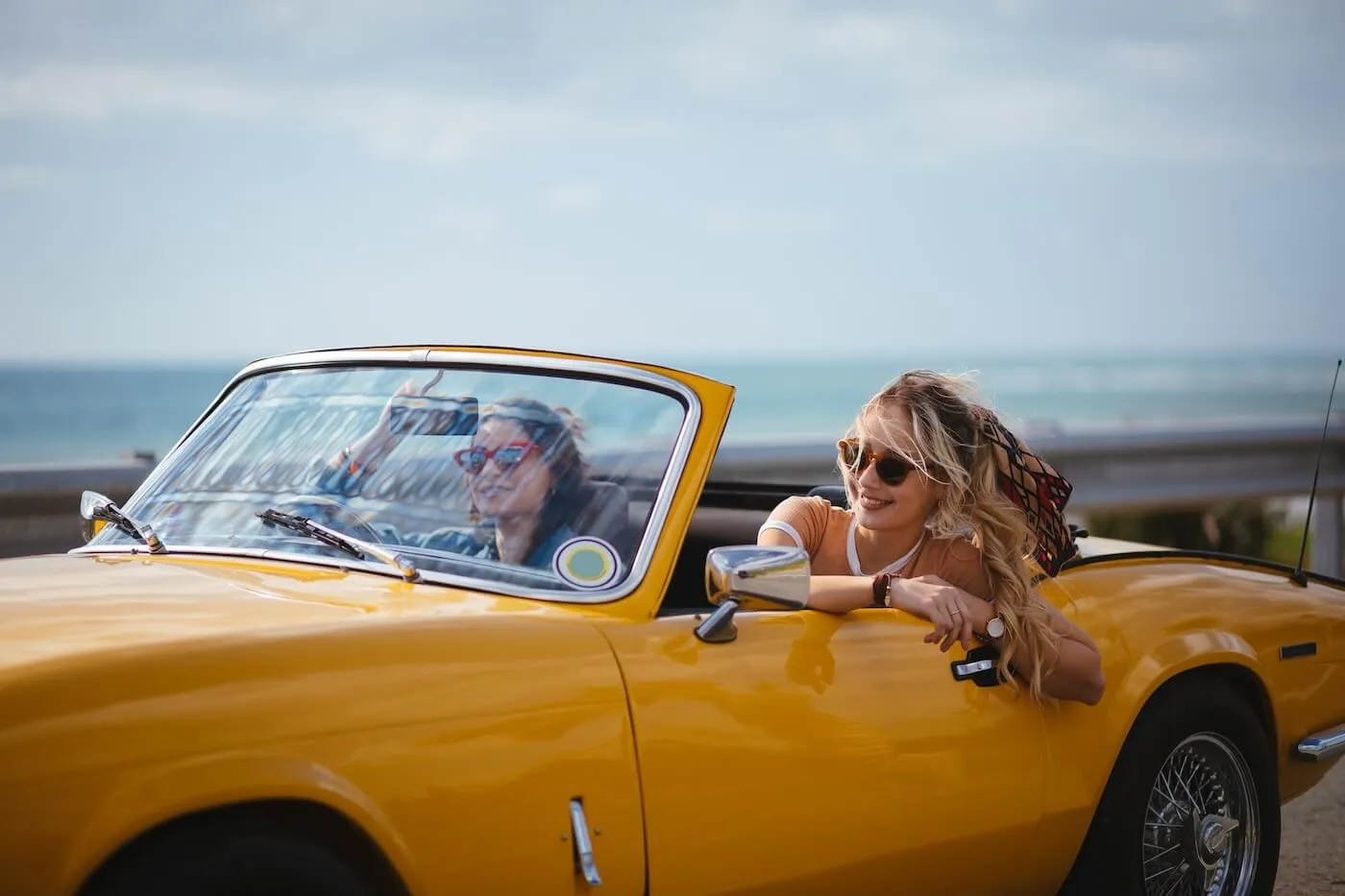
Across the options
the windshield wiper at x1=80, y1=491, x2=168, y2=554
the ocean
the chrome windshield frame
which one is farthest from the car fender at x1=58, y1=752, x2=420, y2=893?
the ocean

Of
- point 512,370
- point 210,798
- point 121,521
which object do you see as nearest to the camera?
point 210,798

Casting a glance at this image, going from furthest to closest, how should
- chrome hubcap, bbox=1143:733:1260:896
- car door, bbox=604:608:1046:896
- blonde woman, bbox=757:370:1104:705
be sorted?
chrome hubcap, bbox=1143:733:1260:896 < blonde woman, bbox=757:370:1104:705 < car door, bbox=604:608:1046:896

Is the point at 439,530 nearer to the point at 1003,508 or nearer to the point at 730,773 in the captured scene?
the point at 730,773

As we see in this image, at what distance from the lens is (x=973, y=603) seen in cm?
355

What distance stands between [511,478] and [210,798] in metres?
1.09

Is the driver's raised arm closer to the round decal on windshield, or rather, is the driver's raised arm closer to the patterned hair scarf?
the round decal on windshield

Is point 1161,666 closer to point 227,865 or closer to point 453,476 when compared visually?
point 453,476

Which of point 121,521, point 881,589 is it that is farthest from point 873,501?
point 121,521

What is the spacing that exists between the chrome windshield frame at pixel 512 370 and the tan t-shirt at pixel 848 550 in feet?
1.61

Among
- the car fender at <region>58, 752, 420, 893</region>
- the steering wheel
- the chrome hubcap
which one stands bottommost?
the chrome hubcap

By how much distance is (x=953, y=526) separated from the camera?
3.77 m

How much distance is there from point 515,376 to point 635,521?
49 cm

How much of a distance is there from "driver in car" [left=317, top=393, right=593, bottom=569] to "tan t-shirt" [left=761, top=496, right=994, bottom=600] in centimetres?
59

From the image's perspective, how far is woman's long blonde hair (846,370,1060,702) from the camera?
3680 millimetres
